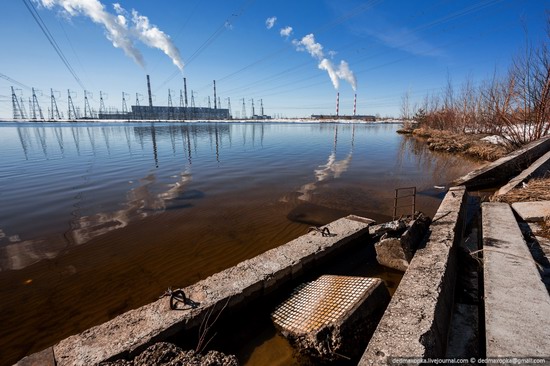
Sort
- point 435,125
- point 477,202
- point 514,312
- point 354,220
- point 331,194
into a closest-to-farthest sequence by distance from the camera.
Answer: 1. point 514,312
2. point 354,220
3. point 477,202
4. point 331,194
5. point 435,125

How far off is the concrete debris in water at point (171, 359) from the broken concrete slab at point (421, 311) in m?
1.26

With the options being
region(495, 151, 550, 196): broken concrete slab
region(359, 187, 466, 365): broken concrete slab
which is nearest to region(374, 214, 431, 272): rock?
region(359, 187, 466, 365): broken concrete slab

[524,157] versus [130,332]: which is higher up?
[524,157]

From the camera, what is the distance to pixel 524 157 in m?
9.69

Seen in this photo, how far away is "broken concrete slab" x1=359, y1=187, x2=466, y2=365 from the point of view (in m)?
2.21

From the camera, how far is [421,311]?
2.62 metres

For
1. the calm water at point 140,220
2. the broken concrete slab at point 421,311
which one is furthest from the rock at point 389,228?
the calm water at point 140,220

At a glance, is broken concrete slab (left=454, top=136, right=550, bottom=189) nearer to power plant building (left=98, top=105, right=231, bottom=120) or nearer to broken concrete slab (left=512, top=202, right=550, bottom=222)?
broken concrete slab (left=512, top=202, right=550, bottom=222)

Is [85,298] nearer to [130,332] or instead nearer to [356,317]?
[130,332]

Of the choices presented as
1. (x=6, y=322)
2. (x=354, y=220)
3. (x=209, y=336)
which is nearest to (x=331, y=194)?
(x=354, y=220)

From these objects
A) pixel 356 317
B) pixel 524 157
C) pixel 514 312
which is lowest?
pixel 356 317

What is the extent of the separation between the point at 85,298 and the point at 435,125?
4281 centimetres

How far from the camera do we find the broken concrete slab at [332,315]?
266 cm

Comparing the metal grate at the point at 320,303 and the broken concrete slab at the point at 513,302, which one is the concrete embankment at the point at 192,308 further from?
the broken concrete slab at the point at 513,302
